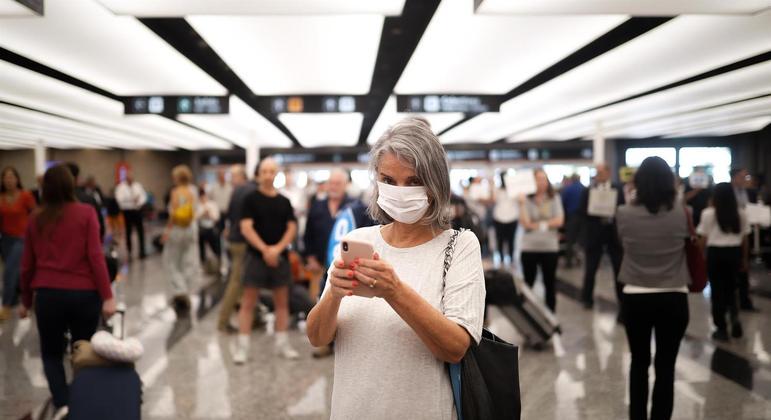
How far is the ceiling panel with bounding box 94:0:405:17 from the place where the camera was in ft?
15.9

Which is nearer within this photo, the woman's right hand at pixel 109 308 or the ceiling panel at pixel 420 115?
the woman's right hand at pixel 109 308

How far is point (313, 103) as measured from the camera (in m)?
11.6

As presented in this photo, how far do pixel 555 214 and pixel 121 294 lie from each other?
21.5 ft

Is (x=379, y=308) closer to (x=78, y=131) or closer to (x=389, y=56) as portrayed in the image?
(x=389, y=56)

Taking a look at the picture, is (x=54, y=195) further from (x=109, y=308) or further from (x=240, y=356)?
(x=240, y=356)

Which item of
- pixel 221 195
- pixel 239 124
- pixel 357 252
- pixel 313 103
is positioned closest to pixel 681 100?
pixel 313 103

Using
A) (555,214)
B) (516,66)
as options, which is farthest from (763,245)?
(555,214)

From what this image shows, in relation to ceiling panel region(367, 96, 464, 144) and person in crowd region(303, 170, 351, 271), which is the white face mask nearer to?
person in crowd region(303, 170, 351, 271)

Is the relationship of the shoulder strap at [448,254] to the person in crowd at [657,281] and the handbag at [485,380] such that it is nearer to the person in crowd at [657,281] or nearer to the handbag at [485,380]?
the handbag at [485,380]

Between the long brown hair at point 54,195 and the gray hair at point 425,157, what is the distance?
2.99 meters

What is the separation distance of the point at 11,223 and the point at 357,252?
7.39 m

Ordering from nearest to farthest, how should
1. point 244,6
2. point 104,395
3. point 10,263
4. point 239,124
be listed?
Answer: point 104,395 → point 244,6 → point 10,263 → point 239,124

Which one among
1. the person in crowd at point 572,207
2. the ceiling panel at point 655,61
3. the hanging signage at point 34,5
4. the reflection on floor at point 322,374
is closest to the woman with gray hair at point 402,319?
the reflection on floor at point 322,374

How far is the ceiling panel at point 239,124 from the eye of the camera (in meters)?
13.7
